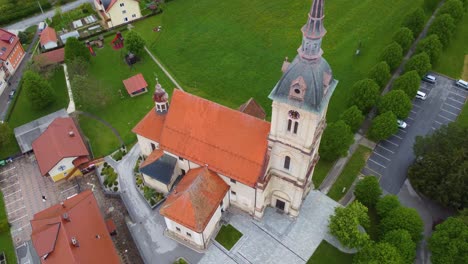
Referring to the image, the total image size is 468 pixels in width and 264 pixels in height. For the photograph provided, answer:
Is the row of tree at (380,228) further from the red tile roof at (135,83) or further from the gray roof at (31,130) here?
the gray roof at (31,130)

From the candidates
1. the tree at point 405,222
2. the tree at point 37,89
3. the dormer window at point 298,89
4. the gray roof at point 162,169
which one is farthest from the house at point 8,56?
the tree at point 405,222

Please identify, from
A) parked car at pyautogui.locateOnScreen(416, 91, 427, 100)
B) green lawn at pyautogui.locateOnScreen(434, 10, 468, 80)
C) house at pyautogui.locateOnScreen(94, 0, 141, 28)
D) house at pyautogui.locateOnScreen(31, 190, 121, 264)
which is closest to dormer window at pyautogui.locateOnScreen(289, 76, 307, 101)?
house at pyautogui.locateOnScreen(31, 190, 121, 264)

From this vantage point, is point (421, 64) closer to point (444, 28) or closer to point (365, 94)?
Answer: point (444, 28)

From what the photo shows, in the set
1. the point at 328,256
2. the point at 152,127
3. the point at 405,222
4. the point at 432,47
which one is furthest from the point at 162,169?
the point at 432,47

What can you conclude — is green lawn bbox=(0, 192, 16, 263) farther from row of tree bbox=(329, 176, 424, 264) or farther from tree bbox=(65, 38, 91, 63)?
row of tree bbox=(329, 176, 424, 264)

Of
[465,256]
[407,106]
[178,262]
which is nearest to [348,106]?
[407,106]
